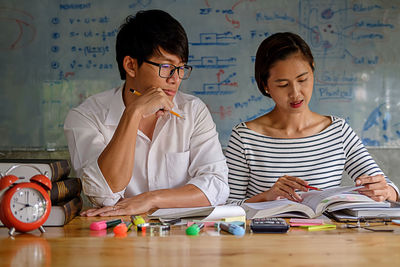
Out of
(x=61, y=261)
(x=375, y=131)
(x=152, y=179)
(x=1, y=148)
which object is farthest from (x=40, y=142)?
(x=61, y=261)

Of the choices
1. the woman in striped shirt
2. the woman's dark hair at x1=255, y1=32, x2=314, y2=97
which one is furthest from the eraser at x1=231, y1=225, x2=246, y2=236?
the woman's dark hair at x1=255, y1=32, x2=314, y2=97

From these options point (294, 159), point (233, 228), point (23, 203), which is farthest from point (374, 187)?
point (23, 203)

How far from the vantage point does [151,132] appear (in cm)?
192

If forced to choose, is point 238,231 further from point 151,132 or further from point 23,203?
point 151,132

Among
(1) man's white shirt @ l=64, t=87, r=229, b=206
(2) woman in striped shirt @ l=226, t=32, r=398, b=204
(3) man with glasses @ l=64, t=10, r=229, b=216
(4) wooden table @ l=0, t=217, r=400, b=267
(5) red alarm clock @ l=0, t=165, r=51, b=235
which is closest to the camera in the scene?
(4) wooden table @ l=0, t=217, r=400, b=267

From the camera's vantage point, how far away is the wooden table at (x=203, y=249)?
2.77 feet

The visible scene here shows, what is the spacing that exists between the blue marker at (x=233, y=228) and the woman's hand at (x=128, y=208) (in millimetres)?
432

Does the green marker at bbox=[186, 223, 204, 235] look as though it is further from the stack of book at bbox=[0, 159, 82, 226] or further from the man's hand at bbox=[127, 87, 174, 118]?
the man's hand at bbox=[127, 87, 174, 118]

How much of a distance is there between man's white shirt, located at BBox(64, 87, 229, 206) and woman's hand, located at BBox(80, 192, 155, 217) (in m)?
0.25

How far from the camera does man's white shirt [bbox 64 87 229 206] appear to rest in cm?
175

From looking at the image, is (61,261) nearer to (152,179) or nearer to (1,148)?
(152,179)

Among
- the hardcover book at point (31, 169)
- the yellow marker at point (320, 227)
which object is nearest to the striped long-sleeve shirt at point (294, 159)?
the yellow marker at point (320, 227)

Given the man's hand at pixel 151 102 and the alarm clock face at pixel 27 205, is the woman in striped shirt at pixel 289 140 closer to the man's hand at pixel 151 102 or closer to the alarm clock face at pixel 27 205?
the man's hand at pixel 151 102

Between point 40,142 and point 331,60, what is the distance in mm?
2495
